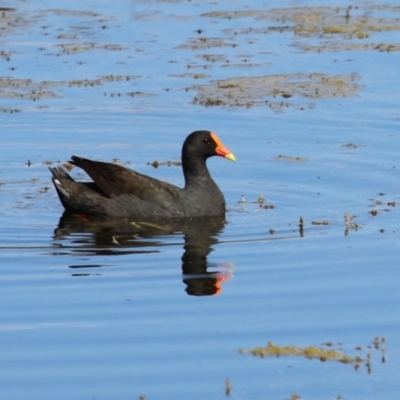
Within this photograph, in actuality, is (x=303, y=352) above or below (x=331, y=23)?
below

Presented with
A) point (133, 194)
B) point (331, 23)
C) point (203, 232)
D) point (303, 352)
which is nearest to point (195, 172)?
point (133, 194)

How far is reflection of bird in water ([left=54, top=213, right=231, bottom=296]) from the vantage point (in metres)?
9.80

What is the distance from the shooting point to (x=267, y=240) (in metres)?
10.9

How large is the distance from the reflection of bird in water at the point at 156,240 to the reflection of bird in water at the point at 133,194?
105mm

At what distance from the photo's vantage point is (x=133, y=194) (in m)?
12.1

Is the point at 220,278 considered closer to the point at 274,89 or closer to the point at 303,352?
the point at 303,352

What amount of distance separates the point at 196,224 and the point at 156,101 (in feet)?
14.3

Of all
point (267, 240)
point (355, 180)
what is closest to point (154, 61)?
point (355, 180)

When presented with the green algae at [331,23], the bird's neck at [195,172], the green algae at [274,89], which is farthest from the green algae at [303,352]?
the green algae at [331,23]

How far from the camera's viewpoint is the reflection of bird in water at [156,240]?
32.1ft

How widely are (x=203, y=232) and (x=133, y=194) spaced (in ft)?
3.06

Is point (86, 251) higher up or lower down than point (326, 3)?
lower down

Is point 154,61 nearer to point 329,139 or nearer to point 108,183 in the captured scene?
point 329,139

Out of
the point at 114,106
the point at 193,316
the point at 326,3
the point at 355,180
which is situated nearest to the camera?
the point at 193,316
